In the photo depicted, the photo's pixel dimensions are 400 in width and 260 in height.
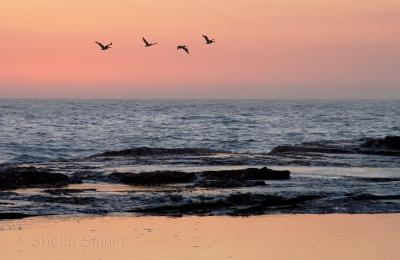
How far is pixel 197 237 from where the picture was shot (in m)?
14.3

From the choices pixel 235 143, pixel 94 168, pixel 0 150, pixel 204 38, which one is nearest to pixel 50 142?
pixel 0 150

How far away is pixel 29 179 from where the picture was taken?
2262cm

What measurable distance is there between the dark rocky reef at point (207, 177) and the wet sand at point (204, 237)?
6.19 m

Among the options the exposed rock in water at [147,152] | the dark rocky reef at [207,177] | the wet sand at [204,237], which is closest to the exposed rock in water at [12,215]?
the wet sand at [204,237]

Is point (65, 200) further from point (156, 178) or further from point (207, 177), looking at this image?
point (207, 177)

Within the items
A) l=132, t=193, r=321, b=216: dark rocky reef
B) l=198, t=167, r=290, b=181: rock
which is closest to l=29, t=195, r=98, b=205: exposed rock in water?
l=132, t=193, r=321, b=216: dark rocky reef

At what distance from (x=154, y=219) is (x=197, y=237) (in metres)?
2.62

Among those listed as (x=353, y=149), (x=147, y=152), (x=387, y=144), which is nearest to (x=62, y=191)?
(x=147, y=152)

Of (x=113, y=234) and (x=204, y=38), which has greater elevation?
(x=204, y=38)

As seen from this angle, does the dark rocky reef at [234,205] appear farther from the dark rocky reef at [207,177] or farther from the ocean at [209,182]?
the dark rocky reef at [207,177]

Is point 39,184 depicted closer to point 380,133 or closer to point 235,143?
point 235,143

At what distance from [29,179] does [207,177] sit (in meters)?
5.38

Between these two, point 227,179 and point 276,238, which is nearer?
point 276,238

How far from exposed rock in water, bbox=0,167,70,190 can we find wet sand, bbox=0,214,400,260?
5640 millimetres
